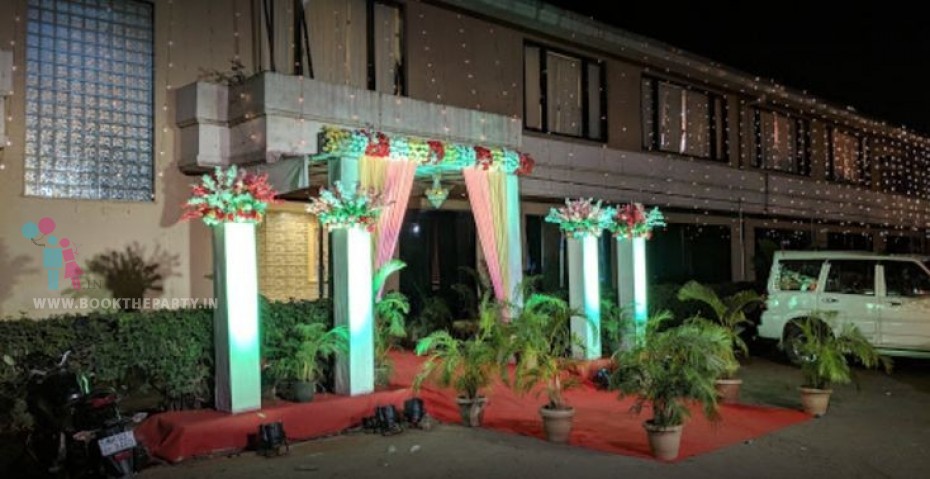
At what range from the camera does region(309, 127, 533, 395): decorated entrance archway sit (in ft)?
30.0

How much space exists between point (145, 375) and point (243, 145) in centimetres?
415

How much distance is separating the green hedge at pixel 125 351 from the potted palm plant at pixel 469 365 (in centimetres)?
244

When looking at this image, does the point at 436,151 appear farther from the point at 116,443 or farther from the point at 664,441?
the point at 116,443

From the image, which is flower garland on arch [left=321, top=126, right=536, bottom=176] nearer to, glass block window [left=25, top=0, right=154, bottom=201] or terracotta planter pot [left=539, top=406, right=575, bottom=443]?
glass block window [left=25, top=0, right=154, bottom=201]

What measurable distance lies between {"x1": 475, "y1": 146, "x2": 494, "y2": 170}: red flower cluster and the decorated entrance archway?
0.6 inches

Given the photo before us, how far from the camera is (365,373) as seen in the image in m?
9.20

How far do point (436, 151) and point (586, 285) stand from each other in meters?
3.27

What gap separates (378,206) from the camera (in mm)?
9305

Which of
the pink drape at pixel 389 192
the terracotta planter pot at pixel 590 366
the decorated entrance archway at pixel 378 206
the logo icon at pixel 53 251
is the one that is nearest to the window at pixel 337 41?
the decorated entrance archway at pixel 378 206

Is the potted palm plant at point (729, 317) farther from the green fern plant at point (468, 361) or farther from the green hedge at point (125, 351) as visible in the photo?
the green hedge at point (125, 351)

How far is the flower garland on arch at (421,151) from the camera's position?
382 inches

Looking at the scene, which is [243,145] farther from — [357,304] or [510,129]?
[510,129]

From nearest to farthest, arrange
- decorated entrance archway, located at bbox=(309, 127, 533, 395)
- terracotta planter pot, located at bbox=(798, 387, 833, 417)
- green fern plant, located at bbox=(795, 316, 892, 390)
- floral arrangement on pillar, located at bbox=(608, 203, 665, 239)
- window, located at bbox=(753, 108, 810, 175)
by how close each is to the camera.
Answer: decorated entrance archway, located at bbox=(309, 127, 533, 395) < green fern plant, located at bbox=(795, 316, 892, 390) < terracotta planter pot, located at bbox=(798, 387, 833, 417) < floral arrangement on pillar, located at bbox=(608, 203, 665, 239) < window, located at bbox=(753, 108, 810, 175)

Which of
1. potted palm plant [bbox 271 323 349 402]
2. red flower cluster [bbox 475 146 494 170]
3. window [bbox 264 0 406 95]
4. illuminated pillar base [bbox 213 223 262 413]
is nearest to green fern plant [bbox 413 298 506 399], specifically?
potted palm plant [bbox 271 323 349 402]
